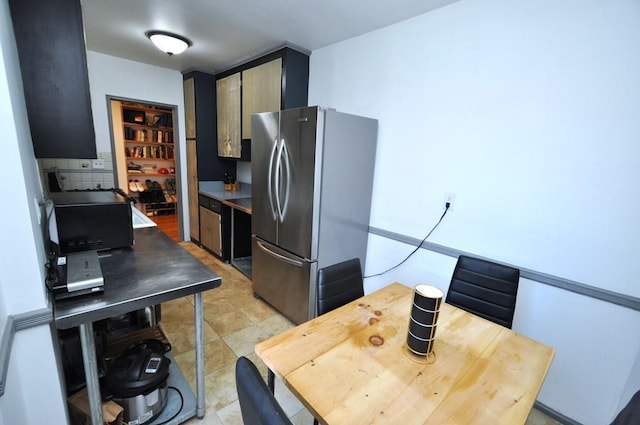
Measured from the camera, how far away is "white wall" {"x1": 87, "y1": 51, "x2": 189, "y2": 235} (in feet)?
11.3

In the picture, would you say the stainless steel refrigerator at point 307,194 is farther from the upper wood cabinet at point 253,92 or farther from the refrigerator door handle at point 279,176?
the upper wood cabinet at point 253,92

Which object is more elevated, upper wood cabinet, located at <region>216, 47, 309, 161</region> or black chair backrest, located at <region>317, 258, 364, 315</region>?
upper wood cabinet, located at <region>216, 47, 309, 161</region>

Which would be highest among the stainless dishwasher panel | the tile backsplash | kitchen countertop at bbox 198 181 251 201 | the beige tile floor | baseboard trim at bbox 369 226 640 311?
the tile backsplash

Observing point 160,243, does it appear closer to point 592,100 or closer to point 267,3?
point 267,3

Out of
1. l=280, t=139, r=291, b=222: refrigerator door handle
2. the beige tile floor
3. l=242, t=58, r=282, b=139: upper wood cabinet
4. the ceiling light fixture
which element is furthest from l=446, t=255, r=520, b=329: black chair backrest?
the ceiling light fixture

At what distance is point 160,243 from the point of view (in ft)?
6.08

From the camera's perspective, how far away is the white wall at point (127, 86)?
346 cm

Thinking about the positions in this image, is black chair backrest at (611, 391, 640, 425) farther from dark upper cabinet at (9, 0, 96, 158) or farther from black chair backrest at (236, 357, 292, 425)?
dark upper cabinet at (9, 0, 96, 158)

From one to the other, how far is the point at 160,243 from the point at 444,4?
2.53m

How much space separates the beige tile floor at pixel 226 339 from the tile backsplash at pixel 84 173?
209cm

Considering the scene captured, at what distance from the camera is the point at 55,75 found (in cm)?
119

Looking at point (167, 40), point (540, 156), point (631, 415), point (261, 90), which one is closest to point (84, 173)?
point (167, 40)

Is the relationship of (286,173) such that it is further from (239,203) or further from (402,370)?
(402,370)

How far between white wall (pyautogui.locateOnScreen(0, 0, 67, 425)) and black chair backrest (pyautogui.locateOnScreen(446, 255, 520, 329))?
77.1 inches
